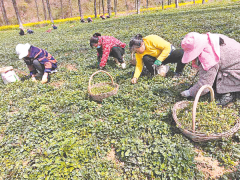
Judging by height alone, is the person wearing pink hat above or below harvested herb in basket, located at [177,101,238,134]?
above

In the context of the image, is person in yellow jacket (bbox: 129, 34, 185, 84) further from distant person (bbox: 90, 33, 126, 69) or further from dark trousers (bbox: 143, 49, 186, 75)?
distant person (bbox: 90, 33, 126, 69)

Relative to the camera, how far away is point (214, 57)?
2857mm

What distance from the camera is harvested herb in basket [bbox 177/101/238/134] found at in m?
2.58

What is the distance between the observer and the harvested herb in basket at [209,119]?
8.47 ft

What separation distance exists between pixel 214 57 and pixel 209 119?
1.08 meters

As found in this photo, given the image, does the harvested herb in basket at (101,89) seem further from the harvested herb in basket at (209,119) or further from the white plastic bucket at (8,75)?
the white plastic bucket at (8,75)

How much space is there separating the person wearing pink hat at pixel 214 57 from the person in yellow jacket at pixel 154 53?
1.36 meters

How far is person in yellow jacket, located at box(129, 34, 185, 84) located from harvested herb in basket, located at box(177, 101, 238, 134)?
5.83 feet

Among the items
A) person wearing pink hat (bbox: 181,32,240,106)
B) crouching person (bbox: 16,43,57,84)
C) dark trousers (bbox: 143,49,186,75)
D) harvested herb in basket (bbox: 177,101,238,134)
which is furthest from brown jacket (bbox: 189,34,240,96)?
crouching person (bbox: 16,43,57,84)

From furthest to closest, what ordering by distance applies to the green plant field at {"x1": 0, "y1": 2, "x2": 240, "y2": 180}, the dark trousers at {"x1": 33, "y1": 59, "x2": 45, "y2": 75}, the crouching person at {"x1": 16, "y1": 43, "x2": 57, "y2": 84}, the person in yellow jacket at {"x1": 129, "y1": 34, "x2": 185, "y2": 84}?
the dark trousers at {"x1": 33, "y1": 59, "x2": 45, "y2": 75}, the crouching person at {"x1": 16, "y1": 43, "x2": 57, "y2": 84}, the person in yellow jacket at {"x1": 129, "y1": 34, "x2": 185, "y2": 84}, the green plant field at {"x1": 0, "y1": 2, "x2": 240, "y2": 180}

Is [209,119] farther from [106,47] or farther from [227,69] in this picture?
[106,47]

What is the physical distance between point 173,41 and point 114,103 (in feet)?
17.1

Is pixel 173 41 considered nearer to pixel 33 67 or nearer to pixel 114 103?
pixel 114 103

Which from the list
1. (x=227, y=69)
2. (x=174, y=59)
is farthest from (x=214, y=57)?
(x=174, y=59)
